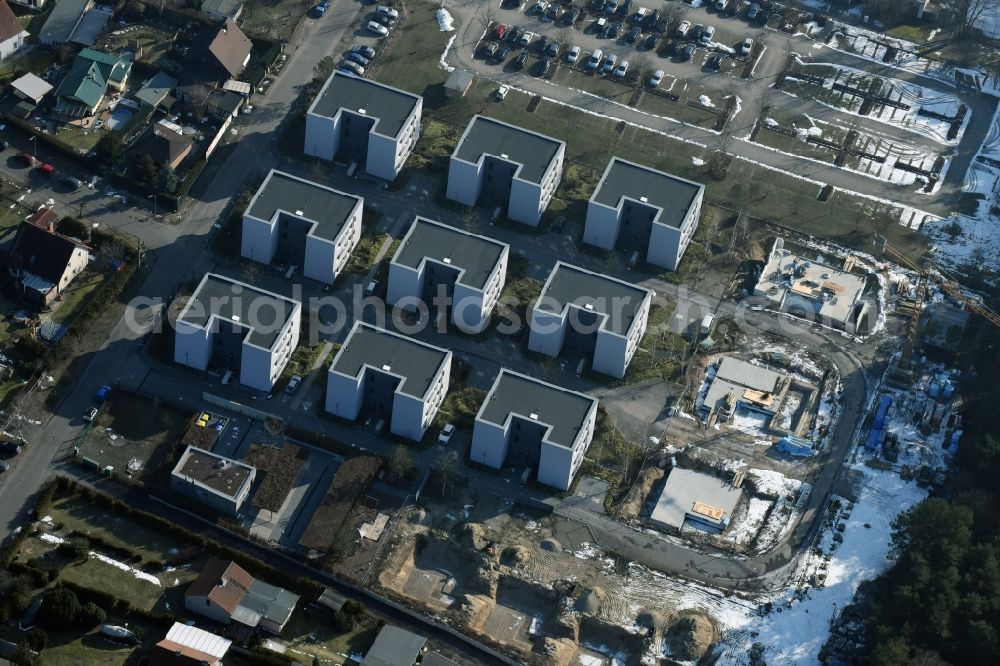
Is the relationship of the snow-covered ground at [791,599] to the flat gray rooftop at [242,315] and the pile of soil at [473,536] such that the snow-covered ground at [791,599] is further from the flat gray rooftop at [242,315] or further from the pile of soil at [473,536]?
the flat gray rooftop at [242,315]

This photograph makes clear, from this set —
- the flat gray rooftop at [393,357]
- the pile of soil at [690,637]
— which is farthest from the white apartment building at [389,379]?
the pile of soil at [690,637]

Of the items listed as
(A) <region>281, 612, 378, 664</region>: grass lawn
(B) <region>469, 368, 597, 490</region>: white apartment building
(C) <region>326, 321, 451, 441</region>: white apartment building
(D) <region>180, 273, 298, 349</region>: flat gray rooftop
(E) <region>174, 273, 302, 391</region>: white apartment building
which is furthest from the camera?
(D) <region>180, 273, 298, 349</region>: flat gray rooftop

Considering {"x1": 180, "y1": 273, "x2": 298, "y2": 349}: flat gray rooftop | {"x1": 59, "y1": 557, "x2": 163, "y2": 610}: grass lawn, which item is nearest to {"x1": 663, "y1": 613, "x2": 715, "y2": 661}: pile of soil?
{"x1": 59, "y1": 557, "x2": 163, "y2": 610}: grass lawn

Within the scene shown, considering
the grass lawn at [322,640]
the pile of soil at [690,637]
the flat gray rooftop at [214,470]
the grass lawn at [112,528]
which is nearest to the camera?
the grass lawn at [322,640]

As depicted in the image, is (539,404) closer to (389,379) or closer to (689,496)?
(389,379)

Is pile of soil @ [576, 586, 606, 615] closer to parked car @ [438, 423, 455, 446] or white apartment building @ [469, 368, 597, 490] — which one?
white apartment building @ [469, 368, 597, 490]

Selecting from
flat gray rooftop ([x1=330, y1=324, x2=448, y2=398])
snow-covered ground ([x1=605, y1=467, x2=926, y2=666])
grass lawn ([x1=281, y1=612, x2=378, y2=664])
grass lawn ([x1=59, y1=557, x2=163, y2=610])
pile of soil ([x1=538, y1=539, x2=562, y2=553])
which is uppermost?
flat gray rooftop ([x1=330, y1=324, x2=448, y2=398])

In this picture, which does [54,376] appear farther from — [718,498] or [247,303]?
[718,498]

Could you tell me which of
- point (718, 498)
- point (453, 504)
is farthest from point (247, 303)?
point (718, 498)
